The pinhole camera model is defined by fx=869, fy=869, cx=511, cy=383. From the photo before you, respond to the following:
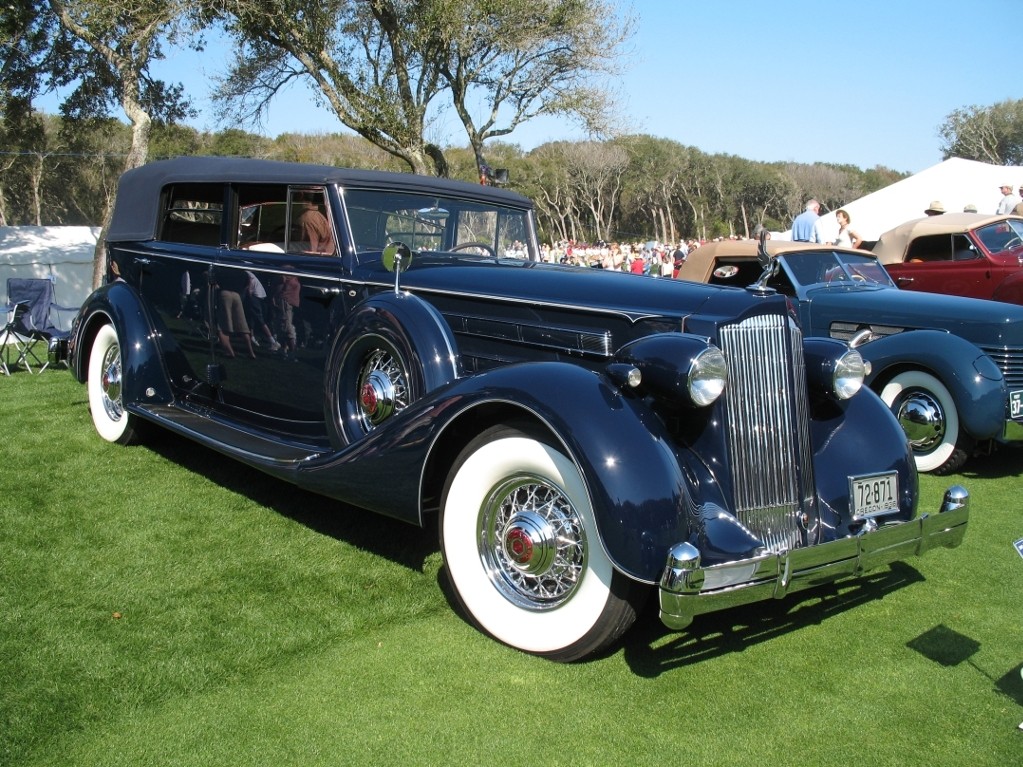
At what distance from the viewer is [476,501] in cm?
345

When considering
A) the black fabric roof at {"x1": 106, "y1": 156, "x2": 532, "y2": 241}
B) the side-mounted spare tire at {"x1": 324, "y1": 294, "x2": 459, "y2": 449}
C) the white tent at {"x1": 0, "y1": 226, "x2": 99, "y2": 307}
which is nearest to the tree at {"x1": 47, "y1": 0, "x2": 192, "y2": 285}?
the white tent at {"x1": 0, "y1": 226, "x2": 99, "y2": 307}

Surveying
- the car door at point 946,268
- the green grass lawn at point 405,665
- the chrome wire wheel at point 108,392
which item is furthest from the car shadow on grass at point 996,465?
the chrome wire wheel at point 108,392

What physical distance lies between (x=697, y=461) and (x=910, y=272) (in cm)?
795

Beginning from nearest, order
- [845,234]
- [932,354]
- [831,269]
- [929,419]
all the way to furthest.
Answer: [932,354] → [929,419] → [831,269] → [845,234]

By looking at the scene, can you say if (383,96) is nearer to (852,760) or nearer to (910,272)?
(910,272)

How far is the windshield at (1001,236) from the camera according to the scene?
9.73m

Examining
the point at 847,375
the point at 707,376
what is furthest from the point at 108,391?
the point at 847,375

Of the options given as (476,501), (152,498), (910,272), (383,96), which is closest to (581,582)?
(476,501)

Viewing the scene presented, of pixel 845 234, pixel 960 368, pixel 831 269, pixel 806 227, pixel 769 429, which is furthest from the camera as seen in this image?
pixel 845 234

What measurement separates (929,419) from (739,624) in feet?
11.1

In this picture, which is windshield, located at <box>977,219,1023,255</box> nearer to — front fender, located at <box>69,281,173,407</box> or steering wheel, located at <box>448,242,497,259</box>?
steering wheel, located at <box>448,242,497,259</box>

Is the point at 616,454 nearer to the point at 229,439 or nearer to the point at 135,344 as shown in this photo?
the point at 229,439

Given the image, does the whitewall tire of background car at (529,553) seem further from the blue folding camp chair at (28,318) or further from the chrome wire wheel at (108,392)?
the blue folding camp chair at (28,318)

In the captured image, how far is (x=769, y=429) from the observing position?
346cm
